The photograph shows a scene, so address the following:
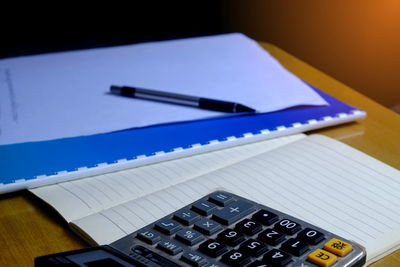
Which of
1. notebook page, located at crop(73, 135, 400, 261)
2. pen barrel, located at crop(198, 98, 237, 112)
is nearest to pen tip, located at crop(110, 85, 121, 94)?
pen barrel, located at crop(198, 98, 237, 112)

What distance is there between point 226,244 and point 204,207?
52 mm

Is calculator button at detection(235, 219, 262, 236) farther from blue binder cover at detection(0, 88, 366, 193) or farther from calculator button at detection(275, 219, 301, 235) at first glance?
blue binder cover at detection(0, 88, 366, 193)

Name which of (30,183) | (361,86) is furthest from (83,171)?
(361,86)

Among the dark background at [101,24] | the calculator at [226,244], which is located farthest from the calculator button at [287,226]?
the dark background at [101,24]

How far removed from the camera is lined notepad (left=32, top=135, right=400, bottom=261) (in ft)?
1.51

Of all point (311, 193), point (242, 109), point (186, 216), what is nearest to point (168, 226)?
point (186, 216)

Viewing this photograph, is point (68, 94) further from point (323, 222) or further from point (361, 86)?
point (361, 86)

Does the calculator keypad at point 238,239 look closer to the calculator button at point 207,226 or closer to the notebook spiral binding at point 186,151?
the calculator button at point 207,226

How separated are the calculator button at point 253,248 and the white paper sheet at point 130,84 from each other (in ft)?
0.82

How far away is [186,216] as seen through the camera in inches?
17.8

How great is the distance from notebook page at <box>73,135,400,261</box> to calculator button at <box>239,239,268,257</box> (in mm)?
66

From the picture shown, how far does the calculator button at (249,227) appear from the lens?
0.43 m

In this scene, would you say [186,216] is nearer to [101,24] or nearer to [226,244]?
[226,244]

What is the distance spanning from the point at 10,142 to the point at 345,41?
2.10 feet
